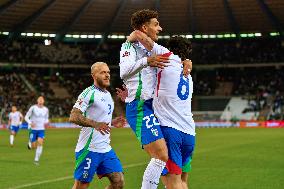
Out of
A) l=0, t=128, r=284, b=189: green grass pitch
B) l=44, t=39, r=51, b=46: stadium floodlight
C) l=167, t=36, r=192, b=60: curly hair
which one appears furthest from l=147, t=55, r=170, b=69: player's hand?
l=44, t=39, r=51, b=46: stadium floodlight

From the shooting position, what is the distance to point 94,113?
8.05m

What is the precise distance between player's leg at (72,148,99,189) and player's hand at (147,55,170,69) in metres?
2.22

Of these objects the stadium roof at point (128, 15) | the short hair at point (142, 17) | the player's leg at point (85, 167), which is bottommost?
the player's leg at point (85, 167)

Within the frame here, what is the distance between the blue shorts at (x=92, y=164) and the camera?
25.0 feet

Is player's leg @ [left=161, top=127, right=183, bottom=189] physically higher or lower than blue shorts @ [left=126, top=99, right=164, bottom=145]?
lower

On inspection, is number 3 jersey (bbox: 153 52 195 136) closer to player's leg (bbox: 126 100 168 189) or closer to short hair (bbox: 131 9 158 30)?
player's leg (bbox: 126 100 168 189)

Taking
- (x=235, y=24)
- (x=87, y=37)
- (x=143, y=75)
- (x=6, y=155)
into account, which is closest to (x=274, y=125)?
(x=235, y=24)

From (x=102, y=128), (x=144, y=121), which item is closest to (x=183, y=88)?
(x=144, y=121)

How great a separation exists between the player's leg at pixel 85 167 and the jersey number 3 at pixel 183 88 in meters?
1.85

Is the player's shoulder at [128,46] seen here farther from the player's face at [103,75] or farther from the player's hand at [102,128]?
the player's face at [103,75]

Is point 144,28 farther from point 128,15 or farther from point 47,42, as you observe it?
point 47,42

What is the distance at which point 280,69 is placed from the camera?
6969cm

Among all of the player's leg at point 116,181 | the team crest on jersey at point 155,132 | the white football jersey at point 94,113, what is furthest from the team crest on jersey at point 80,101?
the team crest on jersey at point 155,132

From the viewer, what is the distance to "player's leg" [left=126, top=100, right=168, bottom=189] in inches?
247
